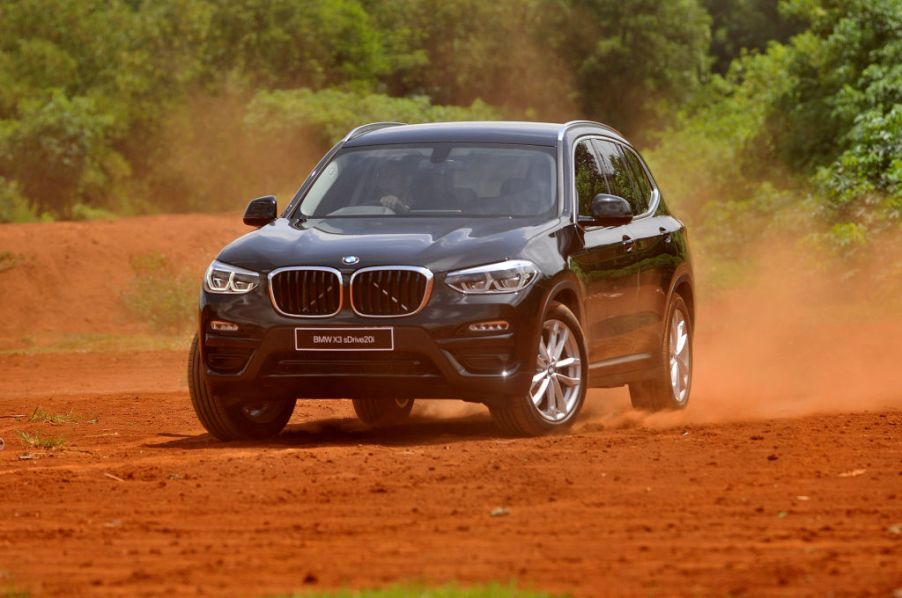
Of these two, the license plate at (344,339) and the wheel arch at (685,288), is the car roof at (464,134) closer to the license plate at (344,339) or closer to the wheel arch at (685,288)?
the wheel arch at (685,288)

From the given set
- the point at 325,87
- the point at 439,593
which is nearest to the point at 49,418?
the point at 439,593

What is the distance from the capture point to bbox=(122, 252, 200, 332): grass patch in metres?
27.3

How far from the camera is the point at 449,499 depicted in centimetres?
752

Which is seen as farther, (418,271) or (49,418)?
(49,418)

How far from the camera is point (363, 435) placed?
11211 mm

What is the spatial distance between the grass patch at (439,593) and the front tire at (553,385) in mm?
4400

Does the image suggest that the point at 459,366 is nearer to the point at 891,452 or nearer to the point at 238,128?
the point at 891,452

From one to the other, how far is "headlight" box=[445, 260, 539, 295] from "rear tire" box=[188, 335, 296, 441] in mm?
1626

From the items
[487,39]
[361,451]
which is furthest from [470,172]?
[487,39]

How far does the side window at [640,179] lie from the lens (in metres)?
12.2

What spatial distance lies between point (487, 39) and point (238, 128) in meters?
13.4

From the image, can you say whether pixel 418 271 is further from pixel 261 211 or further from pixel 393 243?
pixel 261 211

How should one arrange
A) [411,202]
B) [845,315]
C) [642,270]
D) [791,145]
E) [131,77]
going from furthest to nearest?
[131,77], [791,145], [845,315], [642,270], [411,202]

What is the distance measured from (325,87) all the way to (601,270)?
139ft
